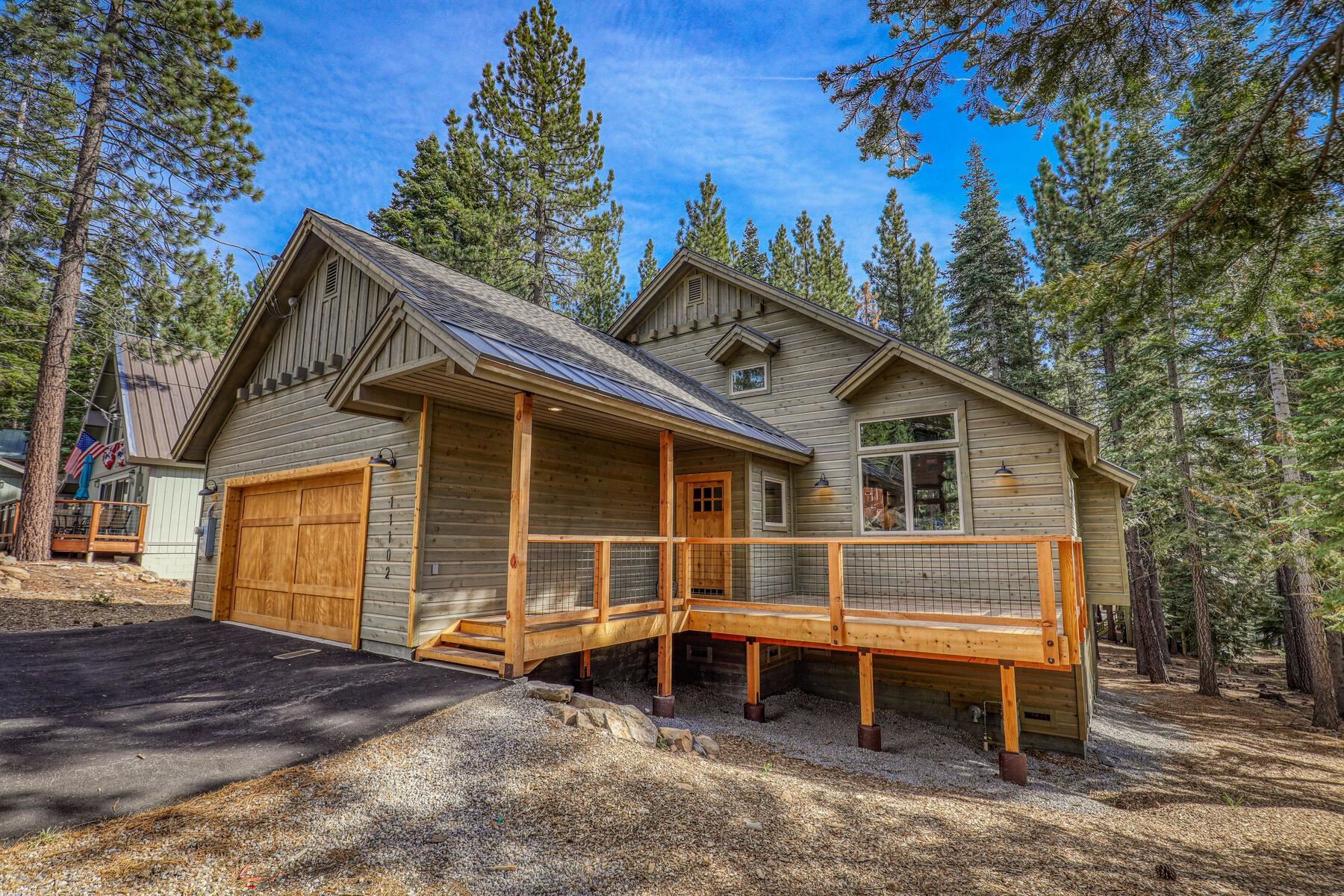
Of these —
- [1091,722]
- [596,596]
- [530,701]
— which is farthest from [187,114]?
[1091,722]

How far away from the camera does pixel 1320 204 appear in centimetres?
416

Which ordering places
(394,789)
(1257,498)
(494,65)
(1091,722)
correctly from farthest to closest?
(494,65), (1257,498), (1091,722), (394,789)

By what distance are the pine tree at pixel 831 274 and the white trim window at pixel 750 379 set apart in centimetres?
1551

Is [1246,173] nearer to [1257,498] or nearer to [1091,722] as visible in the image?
[1091,722]

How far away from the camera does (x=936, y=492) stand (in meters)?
9.73

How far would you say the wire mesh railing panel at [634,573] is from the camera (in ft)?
30.9

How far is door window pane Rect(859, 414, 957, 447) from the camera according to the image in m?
9.86

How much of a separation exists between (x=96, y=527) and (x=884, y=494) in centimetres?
1908

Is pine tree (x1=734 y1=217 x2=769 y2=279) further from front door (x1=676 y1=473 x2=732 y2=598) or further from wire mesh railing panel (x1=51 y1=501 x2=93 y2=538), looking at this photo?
wire mesh railing panel (x1=51 y1=501 x2=93 y2=538)

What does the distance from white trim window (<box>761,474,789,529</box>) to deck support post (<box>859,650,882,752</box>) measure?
301 centimetres

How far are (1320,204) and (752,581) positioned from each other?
23.7 ft

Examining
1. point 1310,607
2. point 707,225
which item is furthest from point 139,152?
point 1310,607

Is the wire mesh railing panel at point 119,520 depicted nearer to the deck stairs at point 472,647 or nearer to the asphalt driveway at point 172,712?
the asphalt driveway at point 172,712

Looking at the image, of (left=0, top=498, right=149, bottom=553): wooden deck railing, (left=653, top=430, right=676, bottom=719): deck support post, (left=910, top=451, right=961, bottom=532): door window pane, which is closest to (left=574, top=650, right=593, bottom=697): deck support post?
(left=653, top=430, right=676, bottom=719): deck support post
